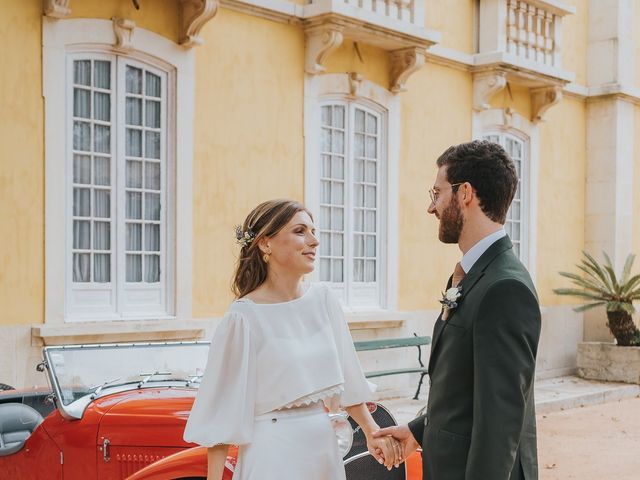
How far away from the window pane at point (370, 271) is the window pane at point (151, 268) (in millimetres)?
3469

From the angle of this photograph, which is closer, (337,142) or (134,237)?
(134,237)

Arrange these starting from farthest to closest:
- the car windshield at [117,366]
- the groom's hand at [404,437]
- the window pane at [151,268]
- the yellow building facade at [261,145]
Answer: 1. the window pane at [151,268]
2. the yellow building facade at [261,145]
3. the car windshield at [117,366]
4. the groom's hand at [404,437]

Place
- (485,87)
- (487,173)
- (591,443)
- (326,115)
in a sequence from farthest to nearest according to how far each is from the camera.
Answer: (485,87)
(326,115)
(591,443)
(487,173)

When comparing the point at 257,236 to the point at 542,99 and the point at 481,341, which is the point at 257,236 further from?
the point at 542,99

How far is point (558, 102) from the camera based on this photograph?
15.8 m

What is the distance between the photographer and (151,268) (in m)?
10.4

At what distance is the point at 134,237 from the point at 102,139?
1.08m

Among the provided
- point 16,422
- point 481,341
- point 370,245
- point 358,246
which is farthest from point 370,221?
point 481,341

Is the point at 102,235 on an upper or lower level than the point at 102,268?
upper

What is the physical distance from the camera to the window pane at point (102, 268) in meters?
9.80

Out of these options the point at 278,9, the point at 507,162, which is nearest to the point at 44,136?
the point at 278,9

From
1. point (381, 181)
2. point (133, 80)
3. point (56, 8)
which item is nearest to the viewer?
point (56, 8)

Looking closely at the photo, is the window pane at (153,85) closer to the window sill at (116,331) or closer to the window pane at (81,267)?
the window pane at (81,267)

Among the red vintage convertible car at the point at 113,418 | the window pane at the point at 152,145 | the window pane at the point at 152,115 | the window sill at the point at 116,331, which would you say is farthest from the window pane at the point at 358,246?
the red vintage convertible car at the point at 113,418
